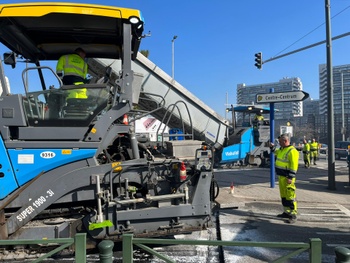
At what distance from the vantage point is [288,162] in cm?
626

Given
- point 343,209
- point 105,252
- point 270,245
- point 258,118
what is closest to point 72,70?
point 105,252

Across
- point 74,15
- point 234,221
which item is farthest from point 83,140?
point 234,221

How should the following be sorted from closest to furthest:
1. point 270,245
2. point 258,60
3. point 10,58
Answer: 1. point 270,245
2. point 10,58
3. point 258,60

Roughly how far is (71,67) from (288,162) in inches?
175

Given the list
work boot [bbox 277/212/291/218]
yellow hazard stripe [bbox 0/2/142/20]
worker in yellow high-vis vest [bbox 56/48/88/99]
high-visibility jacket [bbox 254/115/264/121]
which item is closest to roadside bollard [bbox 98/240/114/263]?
worker in yellow high-vis vest [bbox 56/48/88/99]

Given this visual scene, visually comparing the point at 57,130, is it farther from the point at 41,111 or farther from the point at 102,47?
the point at 102,47

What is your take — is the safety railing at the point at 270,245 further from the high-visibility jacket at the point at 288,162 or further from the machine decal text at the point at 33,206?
the high-visibility jacket at the point at 288,162

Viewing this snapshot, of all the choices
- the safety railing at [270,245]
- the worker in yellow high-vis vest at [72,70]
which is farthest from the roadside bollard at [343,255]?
the worker in yellow high-vis vest at [72,70]

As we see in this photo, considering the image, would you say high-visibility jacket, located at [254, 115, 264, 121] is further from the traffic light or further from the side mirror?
the side mirror

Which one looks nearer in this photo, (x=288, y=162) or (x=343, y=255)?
(x=343, y=255)

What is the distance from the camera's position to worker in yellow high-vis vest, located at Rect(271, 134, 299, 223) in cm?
616

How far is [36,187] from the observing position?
12.3 ft

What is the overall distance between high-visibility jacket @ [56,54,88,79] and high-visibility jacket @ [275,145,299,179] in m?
4.22

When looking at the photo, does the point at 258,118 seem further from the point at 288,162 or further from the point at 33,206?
the point at 33,206
